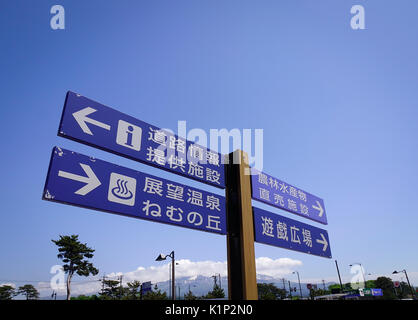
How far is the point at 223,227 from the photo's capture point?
5379 millimetres

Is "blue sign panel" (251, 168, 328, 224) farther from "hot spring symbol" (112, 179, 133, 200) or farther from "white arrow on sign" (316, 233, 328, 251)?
"hot spring symbol" (112, 179, 133, 200)

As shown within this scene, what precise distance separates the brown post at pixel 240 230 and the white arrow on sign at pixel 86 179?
9.36ft

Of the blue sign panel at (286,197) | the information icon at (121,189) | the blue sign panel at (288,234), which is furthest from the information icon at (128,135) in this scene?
the blue sign panel at (288,234)

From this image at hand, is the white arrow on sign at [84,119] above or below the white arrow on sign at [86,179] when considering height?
above

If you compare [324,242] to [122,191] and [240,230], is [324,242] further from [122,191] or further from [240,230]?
[122,191]

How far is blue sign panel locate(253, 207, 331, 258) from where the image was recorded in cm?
580

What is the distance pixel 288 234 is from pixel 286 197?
1.04 meters

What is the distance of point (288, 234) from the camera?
6305 millimetres

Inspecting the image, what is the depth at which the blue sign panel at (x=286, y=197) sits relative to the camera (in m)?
6.31

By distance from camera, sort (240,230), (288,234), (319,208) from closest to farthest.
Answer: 1. (240,230)
2. (288,234)
3. (319,208)

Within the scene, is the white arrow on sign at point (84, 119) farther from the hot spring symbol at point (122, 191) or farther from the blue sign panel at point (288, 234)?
the blue sign panel at point (288, 234)

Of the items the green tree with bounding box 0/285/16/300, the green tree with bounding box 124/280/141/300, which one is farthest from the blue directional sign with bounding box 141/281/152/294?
the green tree with bounding box 0/285/16/300

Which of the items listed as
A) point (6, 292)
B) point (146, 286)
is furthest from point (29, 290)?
point (146, 286)
